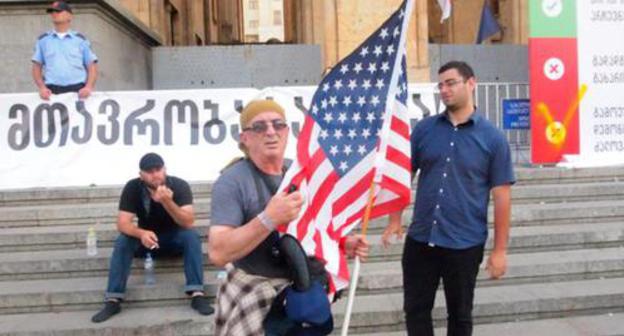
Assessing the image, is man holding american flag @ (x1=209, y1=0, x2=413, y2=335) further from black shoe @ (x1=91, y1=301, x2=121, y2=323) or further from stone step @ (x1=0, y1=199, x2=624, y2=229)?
stone step @ (x1=0, y1=199, x2=624, y2=229)

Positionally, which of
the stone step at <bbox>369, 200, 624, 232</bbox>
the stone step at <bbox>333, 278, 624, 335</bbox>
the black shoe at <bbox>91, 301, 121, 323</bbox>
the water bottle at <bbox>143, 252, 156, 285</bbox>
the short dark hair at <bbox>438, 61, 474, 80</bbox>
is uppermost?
the short dark hair at <bbox>438, 61, 474, 80</bbox>

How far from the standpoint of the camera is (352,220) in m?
2.93

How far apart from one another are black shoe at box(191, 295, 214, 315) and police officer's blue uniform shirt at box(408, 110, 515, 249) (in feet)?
6.48

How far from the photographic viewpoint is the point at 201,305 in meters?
4.89

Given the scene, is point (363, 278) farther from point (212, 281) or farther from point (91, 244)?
point (91, 244)

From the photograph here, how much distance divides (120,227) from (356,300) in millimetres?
1976

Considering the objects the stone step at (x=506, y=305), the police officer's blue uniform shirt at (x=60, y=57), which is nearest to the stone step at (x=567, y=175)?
the stone step at (x=506, y=305)

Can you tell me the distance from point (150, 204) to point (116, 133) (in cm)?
254

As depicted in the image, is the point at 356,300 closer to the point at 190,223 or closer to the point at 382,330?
the point at 382,330

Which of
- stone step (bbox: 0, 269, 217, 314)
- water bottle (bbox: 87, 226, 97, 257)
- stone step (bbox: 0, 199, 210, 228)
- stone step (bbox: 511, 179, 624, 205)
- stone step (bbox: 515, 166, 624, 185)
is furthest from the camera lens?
stone step (bbox: 515, 166, 624, 185)

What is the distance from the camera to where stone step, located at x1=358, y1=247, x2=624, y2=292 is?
17.4 feet

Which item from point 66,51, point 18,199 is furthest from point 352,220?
point 66,51

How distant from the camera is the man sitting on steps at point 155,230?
4.89 metres

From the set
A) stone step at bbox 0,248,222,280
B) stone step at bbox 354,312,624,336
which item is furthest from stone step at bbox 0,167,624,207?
stone step at bbox 354,312,624,336
